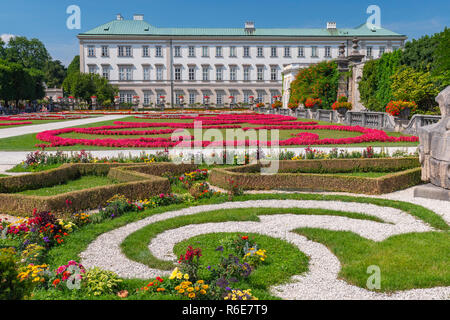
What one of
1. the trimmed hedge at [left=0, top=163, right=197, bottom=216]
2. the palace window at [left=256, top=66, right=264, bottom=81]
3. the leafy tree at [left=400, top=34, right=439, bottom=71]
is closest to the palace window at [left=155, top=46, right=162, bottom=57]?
the palace window at [left=256, top=66, right=264, bottom=81]

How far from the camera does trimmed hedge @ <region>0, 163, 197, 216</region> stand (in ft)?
19.9

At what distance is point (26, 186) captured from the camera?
7.82 metres

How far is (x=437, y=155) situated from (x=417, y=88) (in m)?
12.6

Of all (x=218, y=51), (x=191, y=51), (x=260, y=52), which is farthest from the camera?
(x=260, y=52)

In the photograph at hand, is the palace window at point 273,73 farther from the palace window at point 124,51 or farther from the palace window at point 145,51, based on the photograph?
the palace window at point 124,51

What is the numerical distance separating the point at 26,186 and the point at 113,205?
2.57 metres

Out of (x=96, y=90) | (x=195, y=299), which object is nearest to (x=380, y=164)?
(x=195, y=299)

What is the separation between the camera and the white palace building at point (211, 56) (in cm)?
6328

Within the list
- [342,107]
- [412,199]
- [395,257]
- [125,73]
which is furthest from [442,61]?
[125,73]

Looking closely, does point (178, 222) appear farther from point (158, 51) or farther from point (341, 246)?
point (158, 51)

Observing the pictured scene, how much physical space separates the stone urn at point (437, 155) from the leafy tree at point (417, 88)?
11.8 m

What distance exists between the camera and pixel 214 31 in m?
65.3

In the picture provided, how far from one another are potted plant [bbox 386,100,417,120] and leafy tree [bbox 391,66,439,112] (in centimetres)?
69
